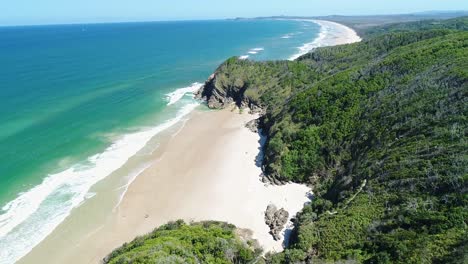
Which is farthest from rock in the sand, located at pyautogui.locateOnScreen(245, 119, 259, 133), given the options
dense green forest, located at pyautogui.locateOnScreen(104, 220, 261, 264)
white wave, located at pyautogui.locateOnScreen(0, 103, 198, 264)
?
dense green forest, located at pyautogui.locateOnScreen(104, 220, 261, 264)

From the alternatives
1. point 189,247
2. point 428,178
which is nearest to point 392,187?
point 428,178

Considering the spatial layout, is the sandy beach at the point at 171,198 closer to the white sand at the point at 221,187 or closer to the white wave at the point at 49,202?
the white sand at the point at 221,187

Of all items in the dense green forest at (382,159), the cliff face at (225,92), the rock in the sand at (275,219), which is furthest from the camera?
the cliff face at (225,92)

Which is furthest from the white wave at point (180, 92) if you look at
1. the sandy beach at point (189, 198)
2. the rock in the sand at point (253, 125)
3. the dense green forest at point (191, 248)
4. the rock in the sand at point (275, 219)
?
the dense green forest at point (191, 248)

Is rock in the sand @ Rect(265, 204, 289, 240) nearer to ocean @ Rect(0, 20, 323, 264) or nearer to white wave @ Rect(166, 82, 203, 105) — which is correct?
ocean @ Rect(0, 20, 323, 264)

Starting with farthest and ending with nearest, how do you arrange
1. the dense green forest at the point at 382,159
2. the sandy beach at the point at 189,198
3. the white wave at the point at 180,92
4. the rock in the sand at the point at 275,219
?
the white wave at the point at 180,92 < the sandy beach at the point at 189,198 < the rock in the sand at the point at 275,219 < the dense green forest at the point at 382,159

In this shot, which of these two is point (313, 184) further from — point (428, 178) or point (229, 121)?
point (229, 121)
